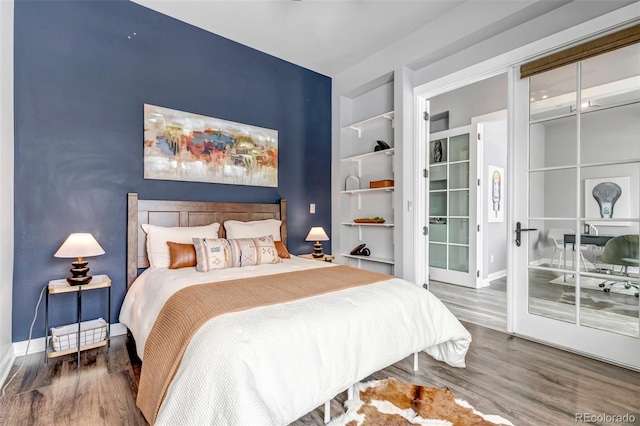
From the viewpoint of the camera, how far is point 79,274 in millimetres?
2293

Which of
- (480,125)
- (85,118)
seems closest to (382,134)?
(480,125)

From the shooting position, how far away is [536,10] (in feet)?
7.91

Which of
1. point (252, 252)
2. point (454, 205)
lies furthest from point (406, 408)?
point (454, 205)

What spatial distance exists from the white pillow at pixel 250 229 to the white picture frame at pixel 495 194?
3.35 meters

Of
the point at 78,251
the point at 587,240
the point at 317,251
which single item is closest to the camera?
the point at 78,251

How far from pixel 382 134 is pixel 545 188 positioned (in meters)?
1.98

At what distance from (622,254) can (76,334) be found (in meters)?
4.05

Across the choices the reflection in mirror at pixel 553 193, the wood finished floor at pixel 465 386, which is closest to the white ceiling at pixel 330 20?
the reflection in mirror at pixel 553 193

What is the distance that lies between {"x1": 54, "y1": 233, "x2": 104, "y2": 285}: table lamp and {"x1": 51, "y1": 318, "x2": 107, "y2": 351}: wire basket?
0.37 meters

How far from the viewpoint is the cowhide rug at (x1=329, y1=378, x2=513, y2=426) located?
5.03ft

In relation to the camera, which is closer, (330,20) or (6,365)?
(6,365)

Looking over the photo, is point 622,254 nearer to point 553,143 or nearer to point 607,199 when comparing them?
point 607,199

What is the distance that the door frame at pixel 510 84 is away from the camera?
2158 millimetres

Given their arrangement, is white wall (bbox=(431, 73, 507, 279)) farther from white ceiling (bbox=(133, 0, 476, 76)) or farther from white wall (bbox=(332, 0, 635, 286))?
white ceiling (bbox=(133, 0, 476, 76))
